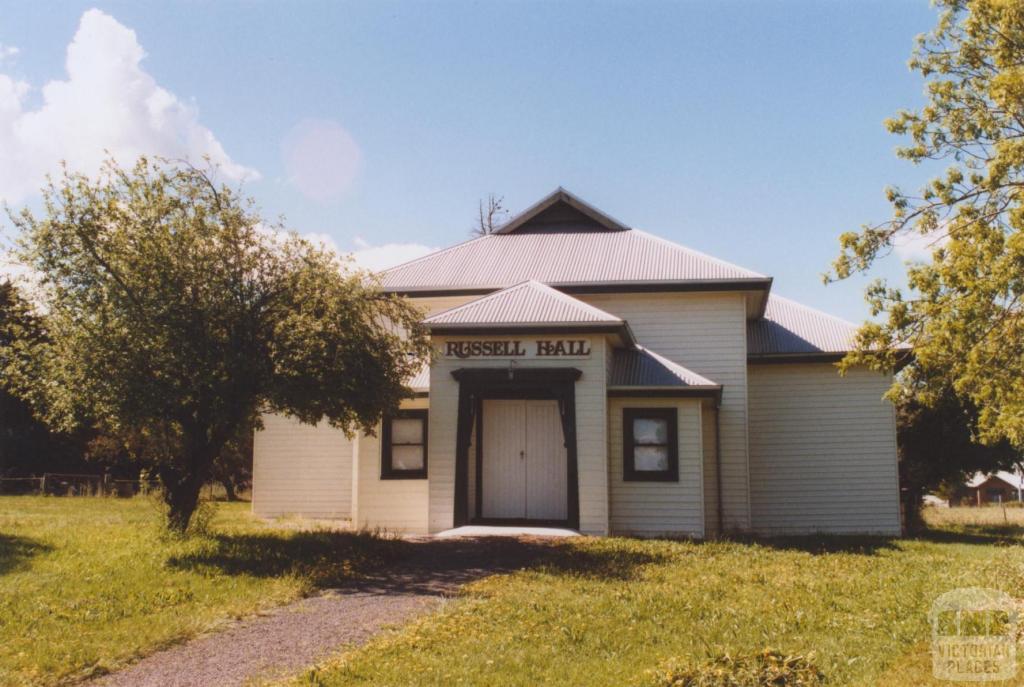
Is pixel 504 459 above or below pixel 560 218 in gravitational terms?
below

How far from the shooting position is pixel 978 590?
10.5m

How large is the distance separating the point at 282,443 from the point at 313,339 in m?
9.09

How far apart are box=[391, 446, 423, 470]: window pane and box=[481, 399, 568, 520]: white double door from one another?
150 centimetres

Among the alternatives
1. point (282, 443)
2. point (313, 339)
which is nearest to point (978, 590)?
point (313, 339)

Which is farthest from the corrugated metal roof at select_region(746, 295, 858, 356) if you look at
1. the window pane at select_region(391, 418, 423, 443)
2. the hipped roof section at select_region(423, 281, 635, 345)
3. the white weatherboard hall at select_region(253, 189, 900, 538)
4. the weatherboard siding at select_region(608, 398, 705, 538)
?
→ the window pane at select_region(391, 418, 423, 443)

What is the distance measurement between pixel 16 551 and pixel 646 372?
1294cm

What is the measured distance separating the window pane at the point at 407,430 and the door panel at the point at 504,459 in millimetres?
1562

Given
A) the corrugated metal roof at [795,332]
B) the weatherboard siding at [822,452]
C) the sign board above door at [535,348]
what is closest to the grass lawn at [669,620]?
the sign board above door at [535,348]

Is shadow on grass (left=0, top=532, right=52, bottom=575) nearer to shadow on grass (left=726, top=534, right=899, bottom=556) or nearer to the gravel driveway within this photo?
the gravel driveway

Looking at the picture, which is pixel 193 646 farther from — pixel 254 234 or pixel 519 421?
pixel 519 421

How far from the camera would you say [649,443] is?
19.7 meters

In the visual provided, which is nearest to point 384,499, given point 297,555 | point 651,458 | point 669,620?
point 297,555

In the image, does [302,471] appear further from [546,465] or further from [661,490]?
[661,490]

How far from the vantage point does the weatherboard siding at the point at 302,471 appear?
22594 millimetres
